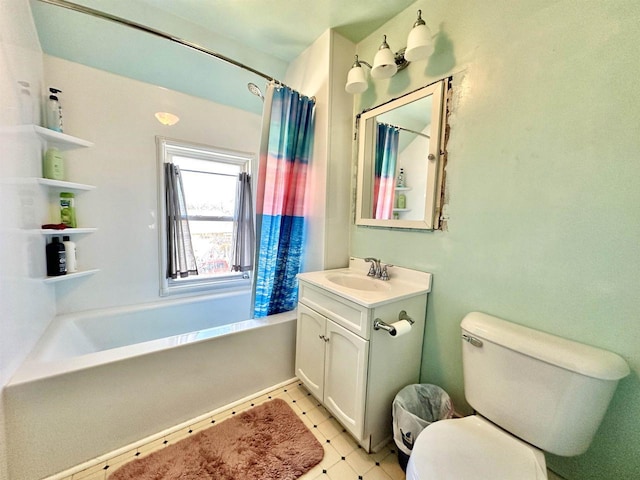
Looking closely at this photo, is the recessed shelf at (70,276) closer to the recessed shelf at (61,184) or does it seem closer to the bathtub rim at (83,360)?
the bathtub rim at (83,360)

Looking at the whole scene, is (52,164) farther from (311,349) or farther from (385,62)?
(385,62)

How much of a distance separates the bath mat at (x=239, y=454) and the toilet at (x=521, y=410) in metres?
0.66

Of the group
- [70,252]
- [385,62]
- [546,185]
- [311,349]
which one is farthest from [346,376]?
[70,252]

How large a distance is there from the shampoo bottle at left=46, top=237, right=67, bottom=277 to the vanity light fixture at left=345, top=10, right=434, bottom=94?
211 cm

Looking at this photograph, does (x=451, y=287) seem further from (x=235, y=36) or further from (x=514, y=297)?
(x=235, y=36)

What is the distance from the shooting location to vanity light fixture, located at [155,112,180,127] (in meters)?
1.89

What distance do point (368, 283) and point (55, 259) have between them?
199 centimetres

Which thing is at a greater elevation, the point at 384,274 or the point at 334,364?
the point at 384,274

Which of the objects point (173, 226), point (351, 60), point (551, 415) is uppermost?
point (351, 60)

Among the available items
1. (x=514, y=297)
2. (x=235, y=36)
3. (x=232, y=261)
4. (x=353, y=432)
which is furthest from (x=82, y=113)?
(x=514, y=297)

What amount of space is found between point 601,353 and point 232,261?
2433 mm

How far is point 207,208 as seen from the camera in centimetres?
225

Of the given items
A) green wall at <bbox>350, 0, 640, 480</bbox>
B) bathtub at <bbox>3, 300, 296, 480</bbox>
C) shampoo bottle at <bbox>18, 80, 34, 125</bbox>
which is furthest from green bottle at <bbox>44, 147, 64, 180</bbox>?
green wall at <bbox>350, 0, 640, 480</bbox>

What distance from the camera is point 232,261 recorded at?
2.39 m
